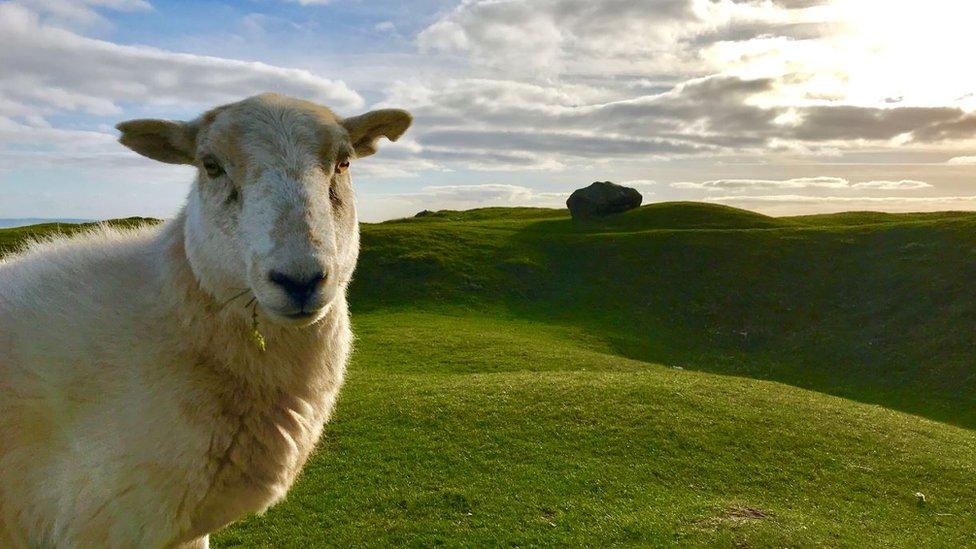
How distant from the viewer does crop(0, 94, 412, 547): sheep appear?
4.46 meters

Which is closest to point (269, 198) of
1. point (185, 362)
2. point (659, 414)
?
point (185, 362)

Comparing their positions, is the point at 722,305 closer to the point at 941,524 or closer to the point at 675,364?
the point at 675,364

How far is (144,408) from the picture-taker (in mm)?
4609

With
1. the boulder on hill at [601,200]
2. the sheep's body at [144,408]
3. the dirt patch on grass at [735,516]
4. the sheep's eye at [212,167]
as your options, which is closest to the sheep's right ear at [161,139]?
the sheep's eye at [212,167]

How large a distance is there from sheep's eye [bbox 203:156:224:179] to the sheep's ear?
1042 mm

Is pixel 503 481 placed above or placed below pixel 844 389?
above

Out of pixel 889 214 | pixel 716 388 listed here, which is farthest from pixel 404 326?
pixel 889 214

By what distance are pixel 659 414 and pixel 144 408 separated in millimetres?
11268

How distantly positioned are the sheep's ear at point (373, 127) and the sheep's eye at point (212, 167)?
1042 mm

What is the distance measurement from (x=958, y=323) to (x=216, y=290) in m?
34.6

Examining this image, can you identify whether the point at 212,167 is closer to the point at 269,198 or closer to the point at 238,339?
the point at 269,198

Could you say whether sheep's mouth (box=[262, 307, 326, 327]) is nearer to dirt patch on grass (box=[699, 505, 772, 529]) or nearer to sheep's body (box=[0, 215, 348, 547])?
sheep's body (box=[0, 215, 348, 547])

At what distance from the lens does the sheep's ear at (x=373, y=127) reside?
541cm

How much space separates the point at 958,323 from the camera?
30625 millimetres
